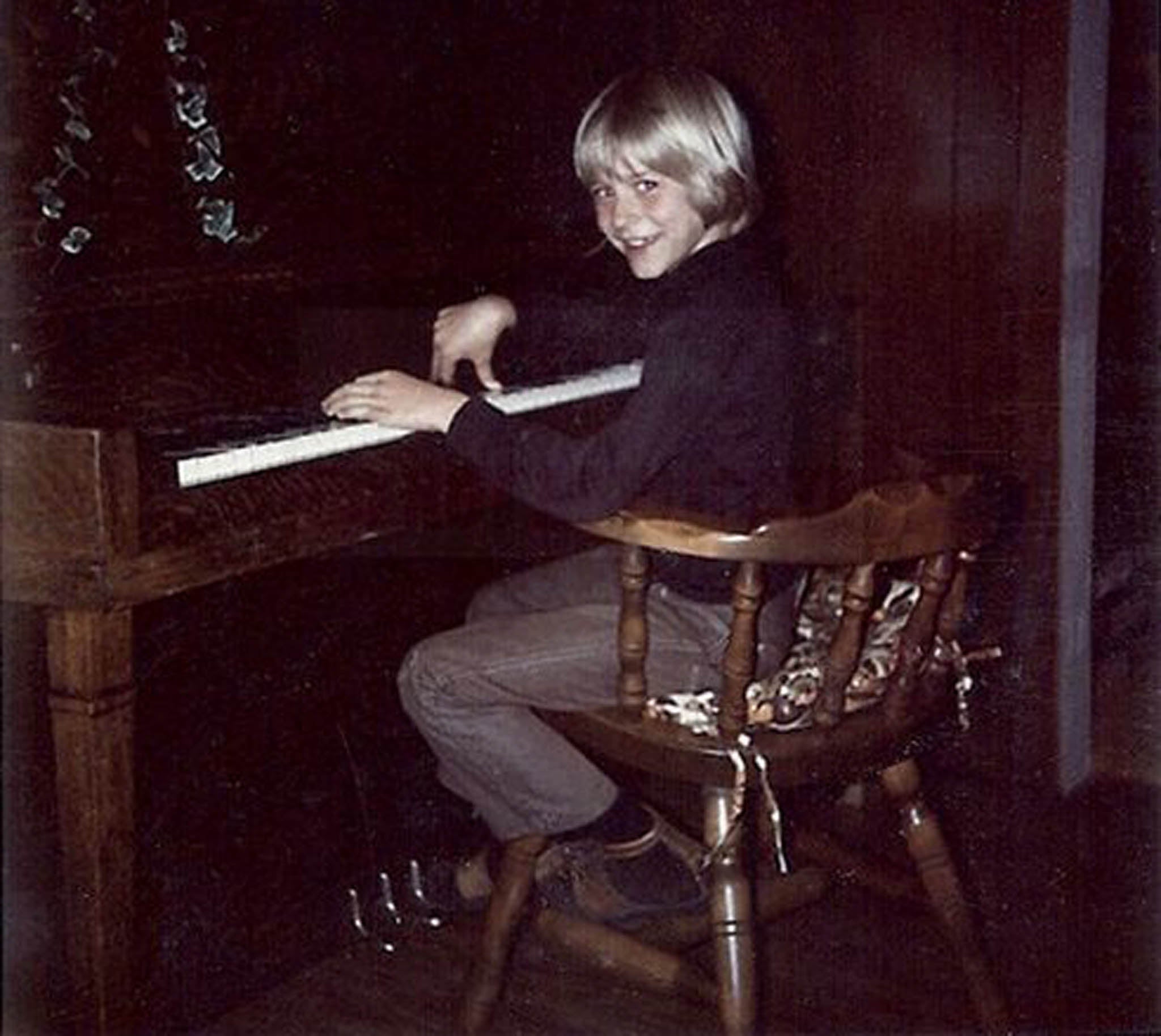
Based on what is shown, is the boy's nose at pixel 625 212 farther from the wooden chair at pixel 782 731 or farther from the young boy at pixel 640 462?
the wooden chair at pixel 782 731

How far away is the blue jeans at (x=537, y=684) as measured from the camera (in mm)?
2016

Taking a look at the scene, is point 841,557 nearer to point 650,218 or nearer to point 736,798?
point 736,798

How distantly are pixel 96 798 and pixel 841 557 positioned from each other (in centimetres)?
81

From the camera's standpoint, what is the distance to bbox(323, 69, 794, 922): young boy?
1923mm

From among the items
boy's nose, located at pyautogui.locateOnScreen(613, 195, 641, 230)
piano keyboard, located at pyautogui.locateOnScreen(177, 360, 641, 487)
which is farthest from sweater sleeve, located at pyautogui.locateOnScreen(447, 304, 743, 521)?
boy's nose, located at pyautogui.locateOnScreen(613, 195, 641, 230)

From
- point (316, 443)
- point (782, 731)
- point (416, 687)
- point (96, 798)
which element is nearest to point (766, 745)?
point (782, 731)

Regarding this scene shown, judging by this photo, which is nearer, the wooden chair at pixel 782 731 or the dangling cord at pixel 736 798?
the wooden chair at pixel 782 731

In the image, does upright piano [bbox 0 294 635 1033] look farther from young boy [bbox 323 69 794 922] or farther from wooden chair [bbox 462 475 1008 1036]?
wooden chair [bbox 462 475 1008 1036]

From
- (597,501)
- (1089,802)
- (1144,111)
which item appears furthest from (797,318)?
(1144,111)

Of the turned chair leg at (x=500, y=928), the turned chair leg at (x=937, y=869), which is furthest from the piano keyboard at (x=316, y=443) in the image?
the turned chair leg at (x=937, y=869)

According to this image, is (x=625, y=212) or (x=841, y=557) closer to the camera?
(x=841, y=557)

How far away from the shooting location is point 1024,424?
114 inches

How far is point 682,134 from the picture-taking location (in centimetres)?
204

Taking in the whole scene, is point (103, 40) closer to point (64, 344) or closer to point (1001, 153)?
point (64, 344)
